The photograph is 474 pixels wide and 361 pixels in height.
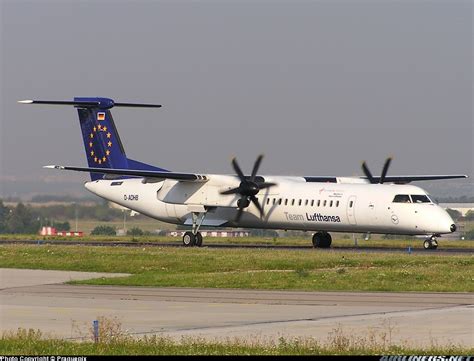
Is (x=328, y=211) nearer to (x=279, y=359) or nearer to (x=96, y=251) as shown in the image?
(x=96, y=251)

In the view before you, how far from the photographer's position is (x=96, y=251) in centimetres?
4597

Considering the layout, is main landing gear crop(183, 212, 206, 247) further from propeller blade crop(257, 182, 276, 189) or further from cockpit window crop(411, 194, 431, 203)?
cockpit window crop(411, 194, 431, 203)

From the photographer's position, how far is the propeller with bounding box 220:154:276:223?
5316cm

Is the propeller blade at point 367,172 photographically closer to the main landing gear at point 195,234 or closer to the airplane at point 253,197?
the airplane at point 253,197

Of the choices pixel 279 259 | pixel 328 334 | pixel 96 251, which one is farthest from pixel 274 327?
pixel 96 251

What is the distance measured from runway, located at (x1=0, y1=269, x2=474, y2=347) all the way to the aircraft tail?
2873 cm

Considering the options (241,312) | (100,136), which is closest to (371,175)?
(100,136)

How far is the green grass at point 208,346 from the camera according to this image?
16562 mm

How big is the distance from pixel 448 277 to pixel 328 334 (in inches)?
529

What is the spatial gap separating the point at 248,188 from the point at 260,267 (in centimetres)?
1570

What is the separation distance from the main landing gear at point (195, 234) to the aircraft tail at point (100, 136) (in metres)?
5.65

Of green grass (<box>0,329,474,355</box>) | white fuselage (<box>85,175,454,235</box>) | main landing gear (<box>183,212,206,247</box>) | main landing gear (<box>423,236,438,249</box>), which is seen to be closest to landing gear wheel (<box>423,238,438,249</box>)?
main landing gear (<box>423,236,438,249</box>)

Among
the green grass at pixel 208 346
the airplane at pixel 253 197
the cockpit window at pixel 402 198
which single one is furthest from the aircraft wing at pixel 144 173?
the green grass at pixel 208 346

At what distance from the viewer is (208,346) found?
1719cm
